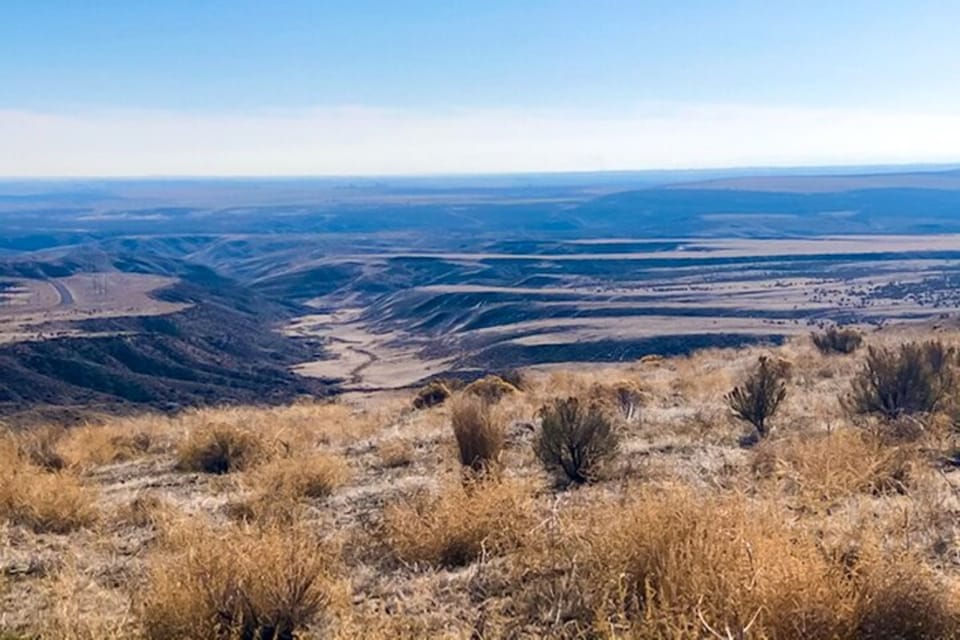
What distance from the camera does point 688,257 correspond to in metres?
121

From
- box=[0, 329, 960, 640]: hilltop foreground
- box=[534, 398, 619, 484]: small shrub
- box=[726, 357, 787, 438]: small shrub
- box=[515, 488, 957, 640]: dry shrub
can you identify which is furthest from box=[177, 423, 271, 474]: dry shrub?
box=[515, 488, 957, 640]: dry shrub

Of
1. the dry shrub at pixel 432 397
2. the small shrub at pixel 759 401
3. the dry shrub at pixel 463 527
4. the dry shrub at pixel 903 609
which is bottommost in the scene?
the dry shrub at pixel 432 397

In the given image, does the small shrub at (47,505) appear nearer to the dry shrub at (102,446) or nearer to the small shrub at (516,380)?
the dry shrub at (102,446)

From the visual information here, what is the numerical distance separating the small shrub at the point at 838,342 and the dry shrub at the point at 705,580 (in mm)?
16421

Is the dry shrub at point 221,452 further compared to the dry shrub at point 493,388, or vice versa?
the dry shrub at point 493,388

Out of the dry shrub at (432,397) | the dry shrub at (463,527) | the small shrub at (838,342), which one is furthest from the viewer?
the small shrub at (838,342)

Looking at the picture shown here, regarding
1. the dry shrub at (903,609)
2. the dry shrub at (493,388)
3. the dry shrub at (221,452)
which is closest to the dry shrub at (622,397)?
the dry shrub at (493,388)

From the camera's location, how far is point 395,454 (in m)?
10.4

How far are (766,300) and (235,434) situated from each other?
2934 inches

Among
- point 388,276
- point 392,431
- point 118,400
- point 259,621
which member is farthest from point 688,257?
point 259,621

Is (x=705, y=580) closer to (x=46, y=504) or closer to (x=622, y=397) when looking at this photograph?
(x=46, y=504)

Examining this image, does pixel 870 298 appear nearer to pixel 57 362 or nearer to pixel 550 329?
pixel 550 329

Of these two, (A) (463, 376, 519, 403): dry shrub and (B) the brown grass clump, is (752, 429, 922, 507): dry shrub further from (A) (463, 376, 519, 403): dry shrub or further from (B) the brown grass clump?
(A) (463, 376, 519, 403): dry shrub

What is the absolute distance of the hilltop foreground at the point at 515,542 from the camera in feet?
13.8
